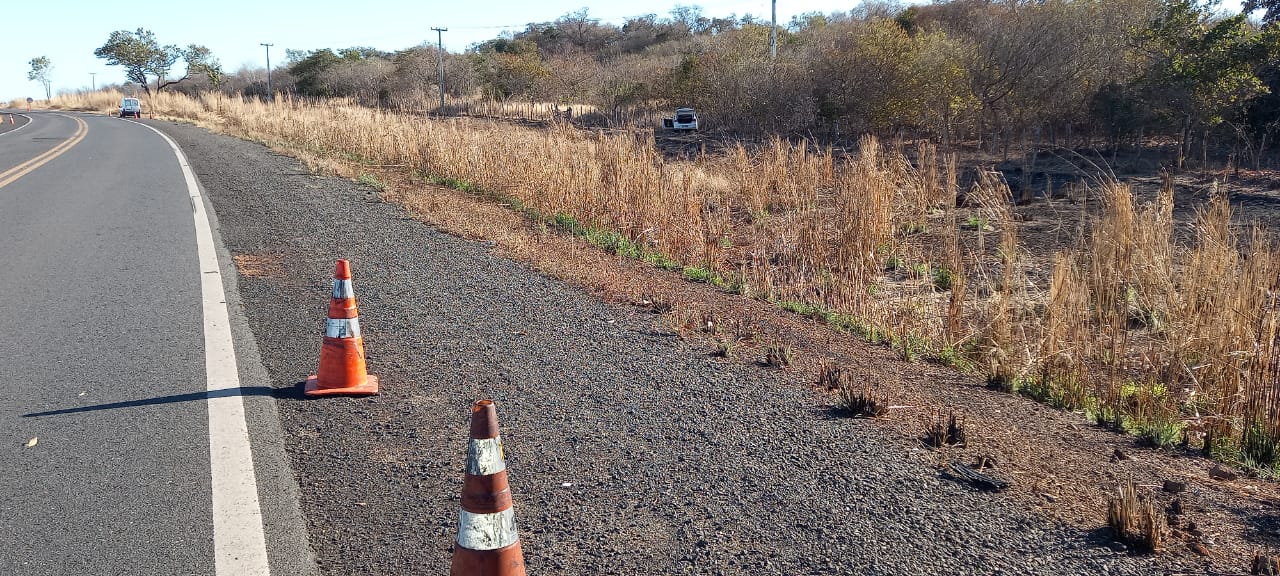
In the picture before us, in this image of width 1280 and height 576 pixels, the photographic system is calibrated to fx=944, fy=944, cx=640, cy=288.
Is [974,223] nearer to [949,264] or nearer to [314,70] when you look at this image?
[949,264]

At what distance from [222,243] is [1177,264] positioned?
1001 centimetres

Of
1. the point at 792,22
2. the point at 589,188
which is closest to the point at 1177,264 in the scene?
the point at 589,188

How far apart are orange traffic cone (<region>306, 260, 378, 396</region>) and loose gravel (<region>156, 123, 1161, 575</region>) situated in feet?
0.31

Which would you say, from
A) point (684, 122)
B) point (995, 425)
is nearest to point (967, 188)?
point (995, 425)

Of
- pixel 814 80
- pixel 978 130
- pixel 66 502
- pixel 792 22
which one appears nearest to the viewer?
pixel 66 502

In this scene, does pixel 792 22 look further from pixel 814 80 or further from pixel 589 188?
pixel 589 188

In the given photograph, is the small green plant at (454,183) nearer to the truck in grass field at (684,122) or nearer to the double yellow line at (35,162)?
the double yellow line at (35,162)

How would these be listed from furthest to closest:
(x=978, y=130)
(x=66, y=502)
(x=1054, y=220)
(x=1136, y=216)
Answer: (x=978, y=130) → (x=1054, y=220) → (x=1136, y=216) → (x=66, y=502)

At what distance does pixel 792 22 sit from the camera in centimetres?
6097

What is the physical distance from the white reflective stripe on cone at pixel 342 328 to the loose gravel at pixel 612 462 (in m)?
0.35

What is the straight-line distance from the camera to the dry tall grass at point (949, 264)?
609 centimetres

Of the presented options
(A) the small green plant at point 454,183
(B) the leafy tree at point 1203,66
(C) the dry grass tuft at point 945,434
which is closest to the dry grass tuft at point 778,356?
(C) the dry grass tuft at point 945,434

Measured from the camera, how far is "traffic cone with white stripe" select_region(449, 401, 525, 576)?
2887 millimetres

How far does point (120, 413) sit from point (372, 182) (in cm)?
1101
